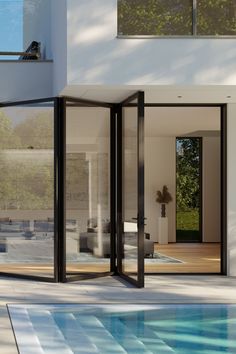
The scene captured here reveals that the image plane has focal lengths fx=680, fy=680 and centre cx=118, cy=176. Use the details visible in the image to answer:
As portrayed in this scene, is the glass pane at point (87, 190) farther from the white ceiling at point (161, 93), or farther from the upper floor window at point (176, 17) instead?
the upper floor window at point (176, 17)

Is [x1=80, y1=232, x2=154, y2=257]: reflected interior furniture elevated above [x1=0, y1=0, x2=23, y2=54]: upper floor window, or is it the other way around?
[x1=0, y1=0, x2=23, y2=54]: upper floor window

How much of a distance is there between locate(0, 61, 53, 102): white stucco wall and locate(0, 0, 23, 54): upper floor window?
720mm

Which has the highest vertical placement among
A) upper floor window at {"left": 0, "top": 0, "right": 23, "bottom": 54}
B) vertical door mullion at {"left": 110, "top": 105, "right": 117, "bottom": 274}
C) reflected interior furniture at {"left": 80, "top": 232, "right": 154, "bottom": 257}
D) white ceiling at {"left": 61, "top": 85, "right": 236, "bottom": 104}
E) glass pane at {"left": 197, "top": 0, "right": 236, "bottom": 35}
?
upper floor window at {"left": 0, "top": 0, "right": 23, "bottom": 54}

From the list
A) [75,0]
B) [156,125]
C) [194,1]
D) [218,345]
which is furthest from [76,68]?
[156,125]

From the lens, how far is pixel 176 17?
9742mm

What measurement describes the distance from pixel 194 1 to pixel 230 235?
4051mm

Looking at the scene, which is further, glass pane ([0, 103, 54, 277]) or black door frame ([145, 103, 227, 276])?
black door frame ([145, 103, 227, 276])

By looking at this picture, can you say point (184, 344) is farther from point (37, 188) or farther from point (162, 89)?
point (37, 188)

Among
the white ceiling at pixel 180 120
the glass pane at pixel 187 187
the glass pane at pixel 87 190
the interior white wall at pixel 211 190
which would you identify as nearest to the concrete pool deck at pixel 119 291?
the glass pane at pixel 87 190

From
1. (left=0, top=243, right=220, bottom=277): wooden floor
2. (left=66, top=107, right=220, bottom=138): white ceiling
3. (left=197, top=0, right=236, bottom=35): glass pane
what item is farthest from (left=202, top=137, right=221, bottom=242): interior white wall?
(left=197, top=0, right=236, bottom=35): glass pane

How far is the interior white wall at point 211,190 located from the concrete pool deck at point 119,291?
281 inches

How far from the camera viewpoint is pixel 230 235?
1158 centimetres

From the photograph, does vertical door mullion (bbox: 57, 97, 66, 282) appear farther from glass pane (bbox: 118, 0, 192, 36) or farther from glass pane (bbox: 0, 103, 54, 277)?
glass pane (bbox: 118, 0, 192, 36)

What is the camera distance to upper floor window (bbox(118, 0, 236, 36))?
9.67 metres
